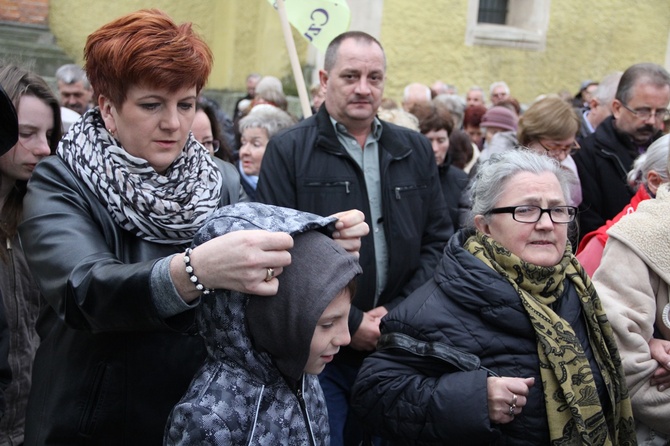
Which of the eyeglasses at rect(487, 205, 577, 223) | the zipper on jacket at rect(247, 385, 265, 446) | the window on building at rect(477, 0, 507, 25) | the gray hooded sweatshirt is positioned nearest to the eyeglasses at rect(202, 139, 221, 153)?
the eyeglasses at rect(487, 205, 577, 223)

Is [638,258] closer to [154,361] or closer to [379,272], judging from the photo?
[379,272]

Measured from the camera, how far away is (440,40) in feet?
46.9

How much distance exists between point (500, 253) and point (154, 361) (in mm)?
1309

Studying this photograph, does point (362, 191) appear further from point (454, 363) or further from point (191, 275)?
point (191, 275)

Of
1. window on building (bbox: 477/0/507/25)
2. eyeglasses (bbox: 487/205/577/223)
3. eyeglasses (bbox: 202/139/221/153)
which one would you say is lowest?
eyeglasses (bbox: 202/139/221/153)

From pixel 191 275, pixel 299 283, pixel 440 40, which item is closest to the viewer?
pixel 191 275

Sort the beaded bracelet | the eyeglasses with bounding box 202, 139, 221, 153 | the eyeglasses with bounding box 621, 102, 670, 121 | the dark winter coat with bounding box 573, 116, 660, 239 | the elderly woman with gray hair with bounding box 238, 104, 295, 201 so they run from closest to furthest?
the beaded bracelet → the eyeglasses with bounding box 202, 139, 221, 153 → the dark winter coat with bounding box 573, 116, 660, 239 → the eyeglasses with bounding box 621, 102, 670, 121 → the elderly woman with gray hair with bounding box 238, 104, 295, 201

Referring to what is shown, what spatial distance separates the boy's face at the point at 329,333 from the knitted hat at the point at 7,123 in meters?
0.99

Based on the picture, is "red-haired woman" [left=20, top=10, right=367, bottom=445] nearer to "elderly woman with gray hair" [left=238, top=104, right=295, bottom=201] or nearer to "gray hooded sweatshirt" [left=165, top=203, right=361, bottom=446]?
"gray hooded sweatshirt" [left=165, top=203, right=361, bottom=446]

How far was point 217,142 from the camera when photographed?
17.2 ft

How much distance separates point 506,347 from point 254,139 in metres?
3.46

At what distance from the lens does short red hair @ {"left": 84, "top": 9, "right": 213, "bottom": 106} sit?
7.57 ft


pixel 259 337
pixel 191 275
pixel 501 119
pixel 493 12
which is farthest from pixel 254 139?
pixel 493 12

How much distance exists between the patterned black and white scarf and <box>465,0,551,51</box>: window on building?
12.7 metres
